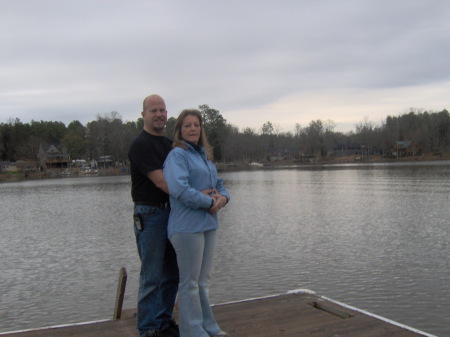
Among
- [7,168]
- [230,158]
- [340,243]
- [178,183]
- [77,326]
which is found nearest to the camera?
[178,183]

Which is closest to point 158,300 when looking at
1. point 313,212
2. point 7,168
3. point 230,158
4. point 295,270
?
point 295,270

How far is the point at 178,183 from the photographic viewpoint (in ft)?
10.9

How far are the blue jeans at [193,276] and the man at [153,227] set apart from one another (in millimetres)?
291

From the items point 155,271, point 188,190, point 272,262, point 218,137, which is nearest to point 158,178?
point 188,190

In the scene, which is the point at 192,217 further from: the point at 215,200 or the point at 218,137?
the point at 218,137

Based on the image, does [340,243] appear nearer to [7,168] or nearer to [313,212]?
[313,212]

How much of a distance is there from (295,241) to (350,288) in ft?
15.9

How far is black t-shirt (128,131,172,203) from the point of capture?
11.9 feet

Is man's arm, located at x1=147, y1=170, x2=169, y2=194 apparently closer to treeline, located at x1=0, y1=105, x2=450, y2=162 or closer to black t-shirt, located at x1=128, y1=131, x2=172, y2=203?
black t-shirt, located at x1=128, y1=131, x2=172, y2=203

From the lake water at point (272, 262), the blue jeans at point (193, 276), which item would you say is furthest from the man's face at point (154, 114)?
the lake water at point (272, 262)

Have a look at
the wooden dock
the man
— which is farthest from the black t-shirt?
the wooden dock

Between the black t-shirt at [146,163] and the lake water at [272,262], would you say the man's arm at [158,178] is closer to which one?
the black t-shirt at [146,163]

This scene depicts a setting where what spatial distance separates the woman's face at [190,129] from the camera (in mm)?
3617

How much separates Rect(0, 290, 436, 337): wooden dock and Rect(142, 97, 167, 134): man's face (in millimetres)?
1975
